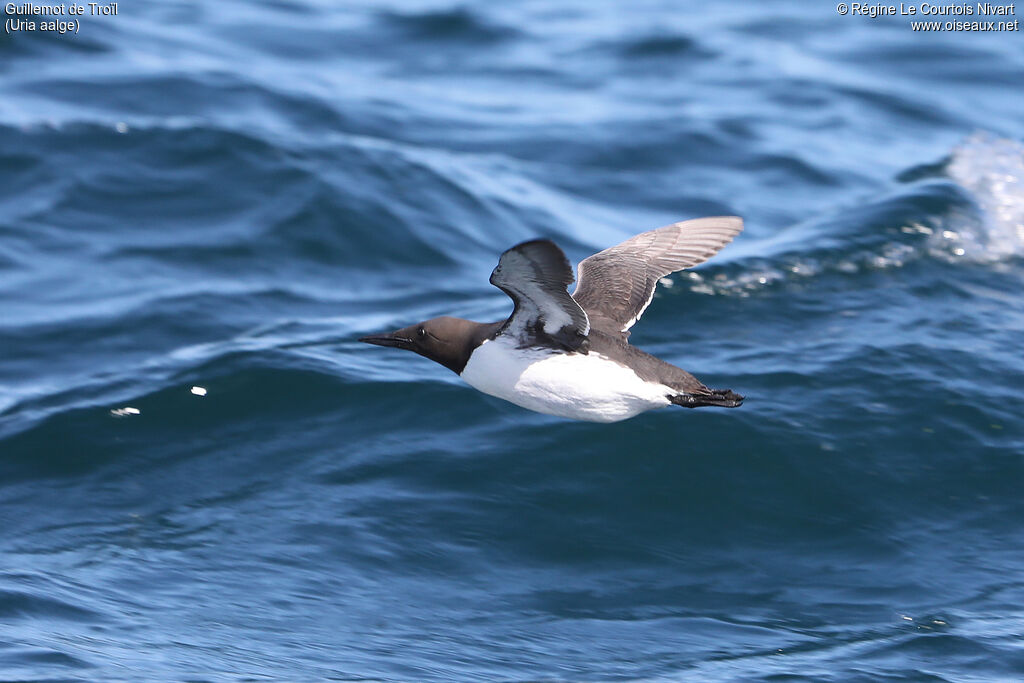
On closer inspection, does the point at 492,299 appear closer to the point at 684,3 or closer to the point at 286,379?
the point at 286,379

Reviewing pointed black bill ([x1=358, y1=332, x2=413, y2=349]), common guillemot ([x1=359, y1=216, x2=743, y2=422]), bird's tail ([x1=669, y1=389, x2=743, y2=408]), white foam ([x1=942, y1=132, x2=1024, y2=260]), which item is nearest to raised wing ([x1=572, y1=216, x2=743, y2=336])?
common guillemot ([x1=359, y1=216, x2=743, y2=422])

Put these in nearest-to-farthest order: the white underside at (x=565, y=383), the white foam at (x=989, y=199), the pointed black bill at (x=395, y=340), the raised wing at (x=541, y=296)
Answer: the raised wing at (x=541, y=296) < the white underside at (x=565, y=383) < the pointed black bill at (x=395, y=340) < the white foam at (x=989, y=199)

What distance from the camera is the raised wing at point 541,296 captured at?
22.2ft

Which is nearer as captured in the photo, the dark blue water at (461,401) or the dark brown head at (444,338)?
the dark brown head at (444,338)

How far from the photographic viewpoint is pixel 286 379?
12453 mm

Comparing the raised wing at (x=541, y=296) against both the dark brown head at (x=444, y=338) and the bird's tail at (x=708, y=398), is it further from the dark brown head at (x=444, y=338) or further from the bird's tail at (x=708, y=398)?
the bird's tail at (x=708, y=398)

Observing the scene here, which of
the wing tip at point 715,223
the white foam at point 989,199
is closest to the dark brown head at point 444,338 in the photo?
the wing tip at point 715,223

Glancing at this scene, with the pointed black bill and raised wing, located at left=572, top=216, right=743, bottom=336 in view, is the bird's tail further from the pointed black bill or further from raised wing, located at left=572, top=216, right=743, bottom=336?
the pointed black bill

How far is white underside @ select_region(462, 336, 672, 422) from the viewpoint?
764 cm

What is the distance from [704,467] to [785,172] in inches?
377

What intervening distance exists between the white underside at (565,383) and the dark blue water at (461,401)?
2.03m

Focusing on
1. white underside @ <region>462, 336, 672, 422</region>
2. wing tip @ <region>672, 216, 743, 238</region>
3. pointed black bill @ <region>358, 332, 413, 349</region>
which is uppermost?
wing tip @ <region>672, 216, 743, 238</region>

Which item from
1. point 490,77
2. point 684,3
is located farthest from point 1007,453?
point 684,3

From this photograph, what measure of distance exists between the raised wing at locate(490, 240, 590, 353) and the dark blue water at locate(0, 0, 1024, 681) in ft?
7.80
